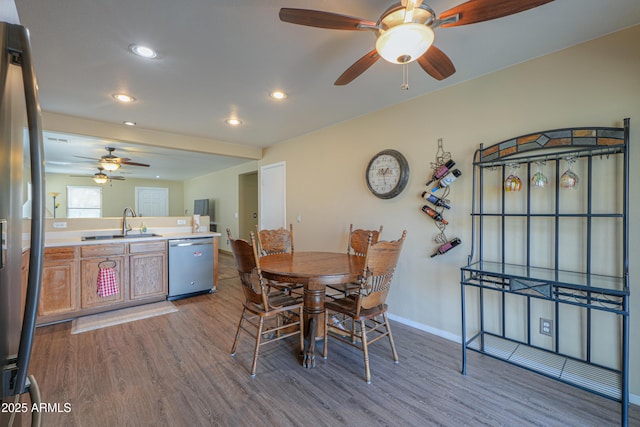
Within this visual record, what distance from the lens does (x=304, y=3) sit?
5.45ft

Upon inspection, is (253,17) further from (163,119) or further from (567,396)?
(567,396)

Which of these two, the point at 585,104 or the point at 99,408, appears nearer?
the point at 99,408

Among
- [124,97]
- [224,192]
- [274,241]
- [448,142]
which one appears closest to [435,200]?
[448,142]

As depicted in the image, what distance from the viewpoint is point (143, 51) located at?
2.09m

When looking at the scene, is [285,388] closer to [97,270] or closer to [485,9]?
[485,9]

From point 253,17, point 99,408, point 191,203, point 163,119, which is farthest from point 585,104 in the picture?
point 191,203

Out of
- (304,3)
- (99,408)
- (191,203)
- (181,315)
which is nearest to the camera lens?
(304,3)

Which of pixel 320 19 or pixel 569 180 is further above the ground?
pixel 320 19

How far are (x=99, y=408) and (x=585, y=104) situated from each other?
393 centimetres

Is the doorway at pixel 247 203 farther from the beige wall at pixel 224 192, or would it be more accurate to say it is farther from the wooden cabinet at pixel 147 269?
the wooden cabinet at pixel 147 269

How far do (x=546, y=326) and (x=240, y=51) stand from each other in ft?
10.4

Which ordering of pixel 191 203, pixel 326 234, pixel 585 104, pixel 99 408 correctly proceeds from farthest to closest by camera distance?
pixel 191 203 → pixel 326 234 → pixel 585 104 → pixel 99 408

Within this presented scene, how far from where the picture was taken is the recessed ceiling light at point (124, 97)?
2.86 m

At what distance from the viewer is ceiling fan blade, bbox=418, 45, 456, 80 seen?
171 cm
